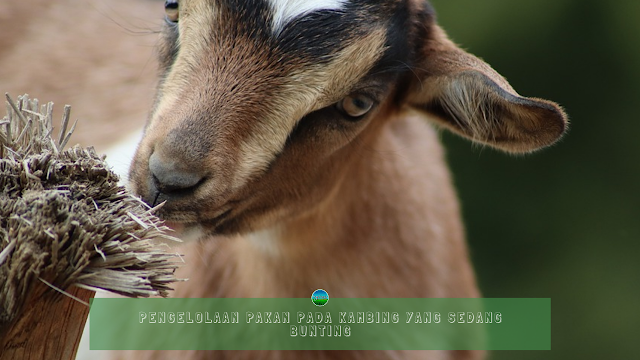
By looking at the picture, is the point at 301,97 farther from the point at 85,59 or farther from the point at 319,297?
the point at 85,59

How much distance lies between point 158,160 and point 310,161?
65 cm

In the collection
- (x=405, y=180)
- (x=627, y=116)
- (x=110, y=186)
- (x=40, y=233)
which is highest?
(x=627, y=116)

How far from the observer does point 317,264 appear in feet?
10.2

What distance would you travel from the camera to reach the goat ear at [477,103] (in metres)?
2.41

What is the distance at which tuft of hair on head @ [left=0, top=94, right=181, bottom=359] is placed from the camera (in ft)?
4.75

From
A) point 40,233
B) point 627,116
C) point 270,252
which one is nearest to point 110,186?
point 40,233

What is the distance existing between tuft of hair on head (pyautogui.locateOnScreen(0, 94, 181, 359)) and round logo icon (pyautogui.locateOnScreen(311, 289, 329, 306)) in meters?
1.50

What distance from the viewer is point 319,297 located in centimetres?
313

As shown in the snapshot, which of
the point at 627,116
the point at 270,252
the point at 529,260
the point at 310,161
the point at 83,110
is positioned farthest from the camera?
the point at 529,260

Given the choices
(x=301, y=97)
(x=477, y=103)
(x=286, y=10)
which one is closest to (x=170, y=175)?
(x=301, y=97)

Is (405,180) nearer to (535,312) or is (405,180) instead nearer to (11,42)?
(535,312)

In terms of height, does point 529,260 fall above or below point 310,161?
above

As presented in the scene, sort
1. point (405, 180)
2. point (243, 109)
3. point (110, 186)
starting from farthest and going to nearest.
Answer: point (405, 180)
point (243, 109)
point (110, 186)

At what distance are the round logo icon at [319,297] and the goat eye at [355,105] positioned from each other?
3.09ft
